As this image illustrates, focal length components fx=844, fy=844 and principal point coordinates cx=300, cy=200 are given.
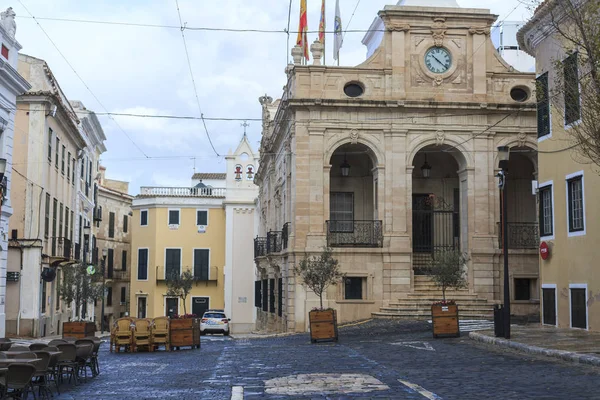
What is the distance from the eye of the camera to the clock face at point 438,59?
3450cm

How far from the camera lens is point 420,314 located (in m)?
31.7

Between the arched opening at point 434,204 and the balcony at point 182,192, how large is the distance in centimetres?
2830

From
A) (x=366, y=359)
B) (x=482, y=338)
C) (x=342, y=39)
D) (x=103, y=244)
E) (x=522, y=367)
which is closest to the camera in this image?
(x=522, y=367)

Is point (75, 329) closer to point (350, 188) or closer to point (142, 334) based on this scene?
point (142, 334)

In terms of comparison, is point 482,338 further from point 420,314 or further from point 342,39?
point 342,39

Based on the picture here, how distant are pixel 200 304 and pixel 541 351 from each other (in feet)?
152

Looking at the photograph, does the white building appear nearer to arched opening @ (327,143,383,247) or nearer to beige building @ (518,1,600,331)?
arched opening @ (327,143,383,247)

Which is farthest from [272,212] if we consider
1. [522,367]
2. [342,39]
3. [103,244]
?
[522,367]

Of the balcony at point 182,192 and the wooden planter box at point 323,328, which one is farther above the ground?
the balcony at point 182,192

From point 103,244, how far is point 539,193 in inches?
1728

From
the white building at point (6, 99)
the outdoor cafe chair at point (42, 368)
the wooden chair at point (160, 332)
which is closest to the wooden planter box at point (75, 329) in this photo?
the white building at point (6, 99)

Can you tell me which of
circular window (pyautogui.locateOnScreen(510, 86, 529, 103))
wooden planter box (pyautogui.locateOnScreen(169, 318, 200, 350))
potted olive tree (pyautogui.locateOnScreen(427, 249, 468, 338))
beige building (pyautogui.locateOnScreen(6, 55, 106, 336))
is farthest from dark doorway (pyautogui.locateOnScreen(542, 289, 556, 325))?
beige building (pyautogui.locateOnScreen(6, 55, 106, 336))

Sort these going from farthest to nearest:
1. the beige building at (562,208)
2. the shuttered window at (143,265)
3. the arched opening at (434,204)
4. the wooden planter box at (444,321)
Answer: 1. the shuttered window at (143,265)
2. the arched opening at (434,204)
3. the wooden planter box at (444,321)
4. the beige building at (562,208)

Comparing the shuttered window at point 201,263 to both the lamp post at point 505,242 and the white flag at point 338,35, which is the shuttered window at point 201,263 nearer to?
the white flag at point 338,35
